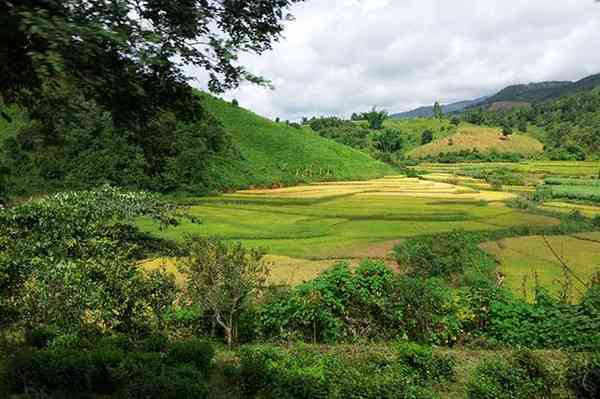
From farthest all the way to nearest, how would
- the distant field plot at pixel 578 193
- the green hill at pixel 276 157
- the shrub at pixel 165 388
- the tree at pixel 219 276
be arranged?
the green hill at pixel 276 157
the distant field plot at pixel 578 193
the tree at pixel 219 276
the shrub at pixel 165 388

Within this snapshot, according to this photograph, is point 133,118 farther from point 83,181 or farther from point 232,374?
point 83,181

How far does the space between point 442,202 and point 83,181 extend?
41.4m

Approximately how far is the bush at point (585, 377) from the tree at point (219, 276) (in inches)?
281

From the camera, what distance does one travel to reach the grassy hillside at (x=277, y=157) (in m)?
70.2

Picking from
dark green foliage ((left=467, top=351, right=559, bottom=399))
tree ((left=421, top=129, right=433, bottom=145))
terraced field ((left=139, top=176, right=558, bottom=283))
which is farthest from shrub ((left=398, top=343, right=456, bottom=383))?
tree ((left=421, top=129, right=433, bottom=145))

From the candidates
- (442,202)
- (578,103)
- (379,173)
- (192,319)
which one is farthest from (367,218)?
(578,103)

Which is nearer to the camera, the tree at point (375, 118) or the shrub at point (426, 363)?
the shrub at point (426, 363)

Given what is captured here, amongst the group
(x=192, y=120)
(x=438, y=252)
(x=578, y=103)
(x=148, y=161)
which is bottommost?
(x=438, y=252)

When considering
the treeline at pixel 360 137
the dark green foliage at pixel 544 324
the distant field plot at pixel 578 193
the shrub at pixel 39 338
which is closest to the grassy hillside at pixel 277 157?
the treeline at pixel 360 137

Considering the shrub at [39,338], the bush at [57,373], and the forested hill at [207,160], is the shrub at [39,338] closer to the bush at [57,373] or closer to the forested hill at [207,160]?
the bush at [57,373]

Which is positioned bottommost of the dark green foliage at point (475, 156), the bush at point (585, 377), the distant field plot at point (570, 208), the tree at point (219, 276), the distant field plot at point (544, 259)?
the distant field plot at point (544, 259)

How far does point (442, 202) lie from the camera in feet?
172

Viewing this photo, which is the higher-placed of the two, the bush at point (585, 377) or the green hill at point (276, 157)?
the green hill at point (276, 157)

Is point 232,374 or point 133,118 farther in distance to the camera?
point 232,374
